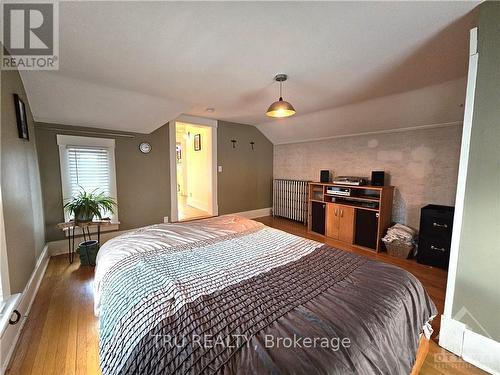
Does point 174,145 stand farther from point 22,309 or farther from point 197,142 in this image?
point 22,309

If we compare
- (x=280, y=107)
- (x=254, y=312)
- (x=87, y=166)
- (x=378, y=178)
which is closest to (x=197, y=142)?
(x=87, y=166)

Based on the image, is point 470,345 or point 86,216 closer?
point 470,345

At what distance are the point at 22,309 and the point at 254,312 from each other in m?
2.11

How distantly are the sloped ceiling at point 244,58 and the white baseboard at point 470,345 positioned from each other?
2152 millimetres

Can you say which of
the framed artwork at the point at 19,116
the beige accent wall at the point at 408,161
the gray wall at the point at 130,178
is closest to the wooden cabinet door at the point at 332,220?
the beige accent wall at the point at 408,161

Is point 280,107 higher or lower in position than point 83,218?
higher

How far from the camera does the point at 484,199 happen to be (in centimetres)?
135

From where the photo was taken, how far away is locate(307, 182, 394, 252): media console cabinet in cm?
322

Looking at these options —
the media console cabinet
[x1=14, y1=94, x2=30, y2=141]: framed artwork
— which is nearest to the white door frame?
[x1=14, y1=94, x2=30, y2=141]: framed artwork

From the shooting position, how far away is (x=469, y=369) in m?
1.39

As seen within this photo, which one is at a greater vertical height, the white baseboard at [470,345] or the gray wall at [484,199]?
the gray wall at [484,199]

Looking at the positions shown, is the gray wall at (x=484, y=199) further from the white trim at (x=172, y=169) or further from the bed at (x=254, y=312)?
the white trim at (x=172, y=169)

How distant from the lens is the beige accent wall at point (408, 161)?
2976 millimetres

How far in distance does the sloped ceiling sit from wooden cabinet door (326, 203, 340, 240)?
159 cm
